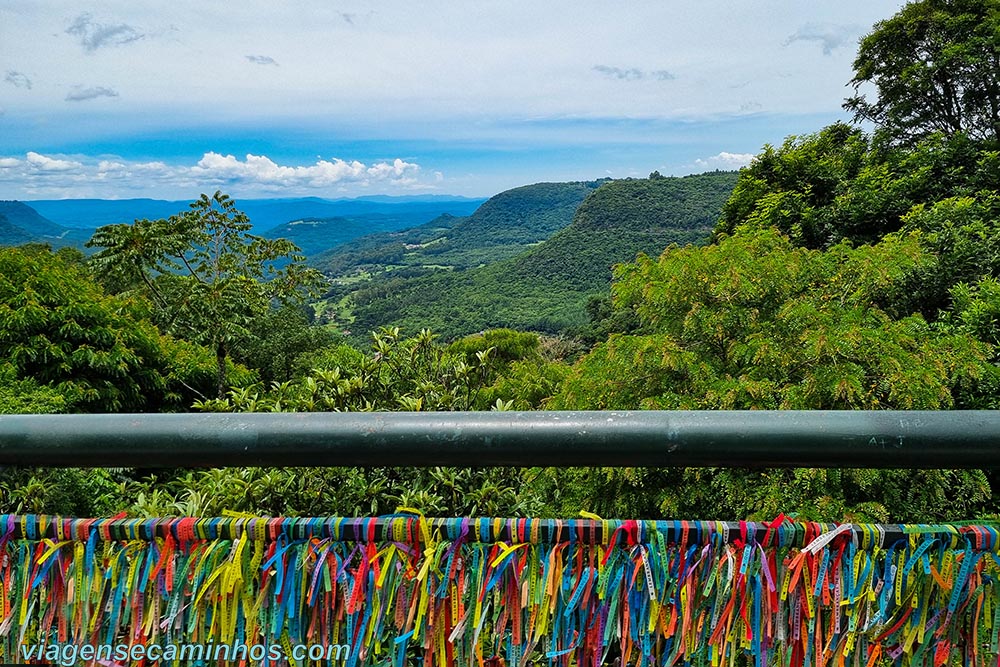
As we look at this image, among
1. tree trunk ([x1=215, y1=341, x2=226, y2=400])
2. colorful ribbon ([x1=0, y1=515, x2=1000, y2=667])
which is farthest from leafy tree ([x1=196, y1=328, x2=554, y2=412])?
tree trunk ([x1=215, y1=341, x2=226, y2=400])

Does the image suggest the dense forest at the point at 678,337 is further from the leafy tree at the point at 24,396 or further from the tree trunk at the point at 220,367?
the tree trunk at the point at 220,367

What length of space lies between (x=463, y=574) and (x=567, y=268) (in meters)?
83.7

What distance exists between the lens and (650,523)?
93 cm

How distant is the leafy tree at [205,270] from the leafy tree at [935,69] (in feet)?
50.9

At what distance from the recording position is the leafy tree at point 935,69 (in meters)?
16.2

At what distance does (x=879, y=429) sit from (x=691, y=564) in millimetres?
272

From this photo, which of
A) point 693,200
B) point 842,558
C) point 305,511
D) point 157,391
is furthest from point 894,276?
point 693,200

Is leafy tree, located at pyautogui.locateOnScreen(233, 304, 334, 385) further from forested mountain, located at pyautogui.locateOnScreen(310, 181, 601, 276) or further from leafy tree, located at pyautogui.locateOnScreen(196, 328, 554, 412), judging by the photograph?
forested mountain, located at pyautogui.locateOnScreen(310, 181, 601, 276)

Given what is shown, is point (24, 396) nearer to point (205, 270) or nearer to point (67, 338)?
point (67, 338)

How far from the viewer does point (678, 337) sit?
610 centimetres

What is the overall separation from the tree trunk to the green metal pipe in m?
12.2

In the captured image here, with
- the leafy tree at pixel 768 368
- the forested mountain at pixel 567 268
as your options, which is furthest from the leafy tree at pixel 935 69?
the forested mountain at pixel 567 268

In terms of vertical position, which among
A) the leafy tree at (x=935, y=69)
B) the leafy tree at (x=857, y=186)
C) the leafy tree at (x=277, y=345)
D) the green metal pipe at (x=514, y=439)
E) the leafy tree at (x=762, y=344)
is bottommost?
the leafy tree at (x=277, y=345)

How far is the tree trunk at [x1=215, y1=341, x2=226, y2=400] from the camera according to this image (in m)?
13.4
